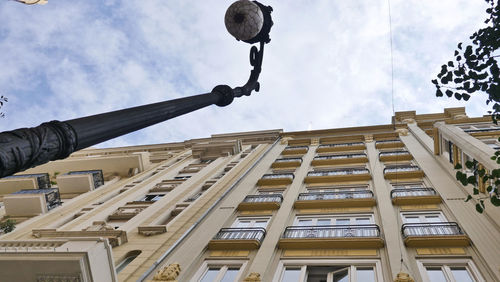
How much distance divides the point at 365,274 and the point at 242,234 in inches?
194

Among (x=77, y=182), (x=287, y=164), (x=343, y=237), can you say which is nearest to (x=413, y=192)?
(x=343, y=237)

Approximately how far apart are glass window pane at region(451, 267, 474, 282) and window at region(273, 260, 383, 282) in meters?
2.04

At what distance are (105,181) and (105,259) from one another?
21866mm

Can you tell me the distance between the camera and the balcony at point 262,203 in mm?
17319

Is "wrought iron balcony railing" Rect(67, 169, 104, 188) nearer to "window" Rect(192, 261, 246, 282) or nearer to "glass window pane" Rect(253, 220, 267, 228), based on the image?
"glass window pane" Rect(253, 220, 267, 228)

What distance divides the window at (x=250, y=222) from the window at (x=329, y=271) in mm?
3697

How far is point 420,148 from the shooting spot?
2467 cm

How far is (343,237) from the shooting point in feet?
43.3

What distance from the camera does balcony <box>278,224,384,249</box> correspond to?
504 inches

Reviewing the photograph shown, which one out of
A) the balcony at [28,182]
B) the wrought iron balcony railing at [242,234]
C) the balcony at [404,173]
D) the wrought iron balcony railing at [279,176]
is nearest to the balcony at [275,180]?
the wrought iron balcony railing at [279,176]

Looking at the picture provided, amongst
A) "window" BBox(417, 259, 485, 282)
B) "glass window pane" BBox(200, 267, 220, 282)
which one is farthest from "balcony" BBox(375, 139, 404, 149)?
"glass window pane" BBox(200, 267, 220, 282)

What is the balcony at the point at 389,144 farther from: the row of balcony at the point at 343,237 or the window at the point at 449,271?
the window at the point at 449,271

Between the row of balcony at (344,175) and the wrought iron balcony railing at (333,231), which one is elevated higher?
the row of balcony at (344,175)

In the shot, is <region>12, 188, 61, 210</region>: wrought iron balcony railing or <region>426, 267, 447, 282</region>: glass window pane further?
<region>12, 188, 61, 210</region>: wrought iron balcony railing
